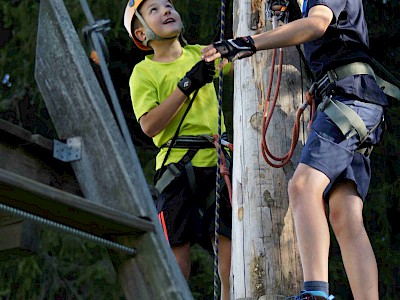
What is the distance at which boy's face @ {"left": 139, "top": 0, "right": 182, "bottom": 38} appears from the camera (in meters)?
4.60

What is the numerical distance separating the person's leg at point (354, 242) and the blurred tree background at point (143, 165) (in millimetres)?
5106

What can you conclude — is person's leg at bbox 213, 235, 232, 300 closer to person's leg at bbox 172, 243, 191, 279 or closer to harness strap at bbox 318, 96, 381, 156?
person's leg at bbox 172, 243, 191, 279

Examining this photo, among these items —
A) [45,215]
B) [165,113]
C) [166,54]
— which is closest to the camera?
[45,215]

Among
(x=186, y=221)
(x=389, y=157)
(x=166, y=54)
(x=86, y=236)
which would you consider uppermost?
(x=166, y=54)

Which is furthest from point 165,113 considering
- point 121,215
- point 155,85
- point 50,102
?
point 121,215

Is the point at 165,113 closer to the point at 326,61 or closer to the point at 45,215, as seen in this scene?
the point at 326,61

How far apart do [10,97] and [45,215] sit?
6.87 meters

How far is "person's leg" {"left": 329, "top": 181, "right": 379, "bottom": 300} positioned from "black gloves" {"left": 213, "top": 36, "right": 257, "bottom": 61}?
63 cm

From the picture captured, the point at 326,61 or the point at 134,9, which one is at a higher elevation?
the point at 134,9

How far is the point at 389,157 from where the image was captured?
9.23 m

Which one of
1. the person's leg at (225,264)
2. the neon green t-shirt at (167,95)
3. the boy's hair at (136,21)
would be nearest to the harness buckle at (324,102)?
the neon green t-shirt at (167,95)

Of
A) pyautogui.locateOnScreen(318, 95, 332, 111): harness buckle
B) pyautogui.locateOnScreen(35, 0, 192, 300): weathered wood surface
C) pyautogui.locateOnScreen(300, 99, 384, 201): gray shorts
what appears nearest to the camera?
pyautogui.locateOnScreen(35, 0, 192, 300): weathered wood surface

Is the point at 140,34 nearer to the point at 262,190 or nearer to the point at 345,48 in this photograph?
the point at 262,190

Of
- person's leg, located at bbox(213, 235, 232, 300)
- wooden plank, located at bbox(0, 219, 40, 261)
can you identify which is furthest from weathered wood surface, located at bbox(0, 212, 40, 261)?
person's leg, located at bbox(213, 235, 232, 300)
